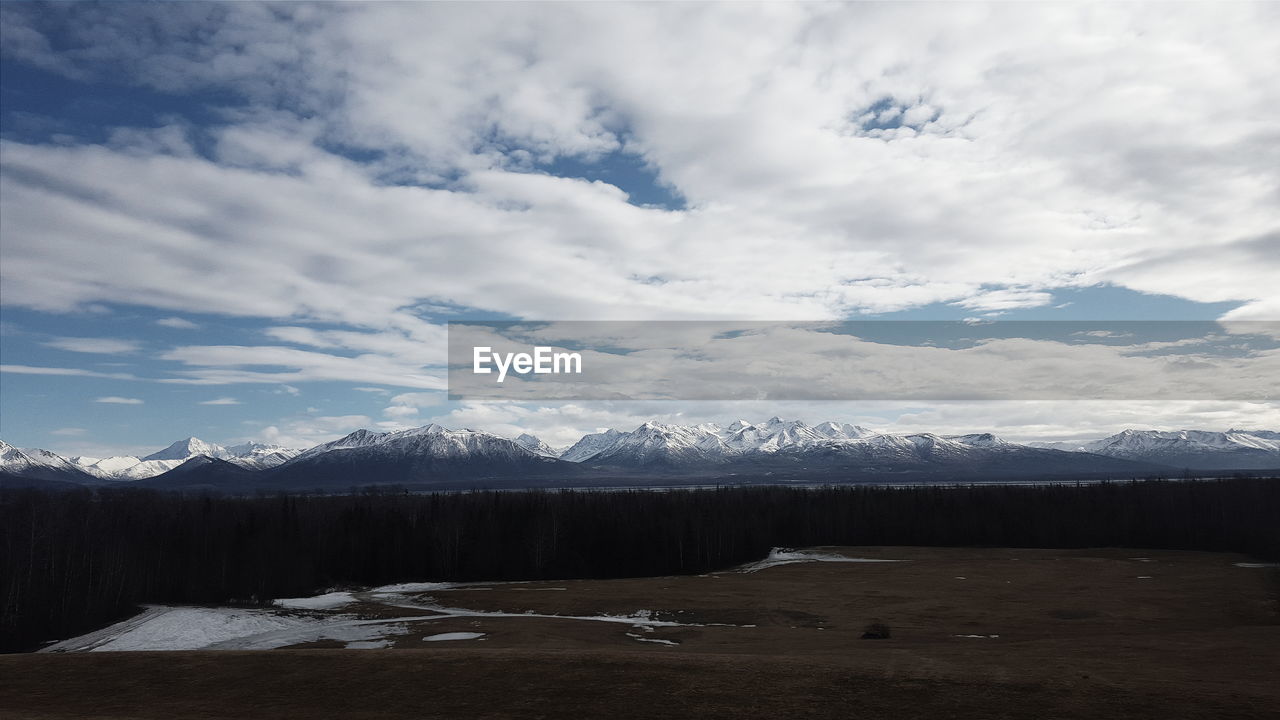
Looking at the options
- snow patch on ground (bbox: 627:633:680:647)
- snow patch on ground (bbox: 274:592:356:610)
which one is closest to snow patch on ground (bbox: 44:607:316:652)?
snow patch on ground (bbox: 274:592:356:610)

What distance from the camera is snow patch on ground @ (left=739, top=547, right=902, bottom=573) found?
378ft

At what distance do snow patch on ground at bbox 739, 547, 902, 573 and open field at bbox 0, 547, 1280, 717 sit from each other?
142 feet

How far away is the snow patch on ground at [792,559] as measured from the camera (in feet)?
378

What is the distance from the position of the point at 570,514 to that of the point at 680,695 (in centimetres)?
11445

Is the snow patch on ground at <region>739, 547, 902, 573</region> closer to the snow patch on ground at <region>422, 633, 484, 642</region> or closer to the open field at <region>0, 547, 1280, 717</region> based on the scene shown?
the open field at <region>0, 547, 1280, 717</region>

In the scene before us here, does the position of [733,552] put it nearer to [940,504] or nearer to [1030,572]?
[1030,572]

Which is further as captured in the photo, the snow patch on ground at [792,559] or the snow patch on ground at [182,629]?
the snow patch on ground at [792,559]

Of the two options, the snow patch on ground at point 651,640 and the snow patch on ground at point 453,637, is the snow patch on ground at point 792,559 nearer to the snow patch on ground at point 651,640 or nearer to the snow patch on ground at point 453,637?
the snow patch on ground at point 651,640

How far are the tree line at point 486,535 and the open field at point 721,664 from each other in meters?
36.5

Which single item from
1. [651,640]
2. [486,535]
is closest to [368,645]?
[651,640]

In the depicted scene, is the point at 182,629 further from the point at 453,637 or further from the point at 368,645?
the point at 453,637

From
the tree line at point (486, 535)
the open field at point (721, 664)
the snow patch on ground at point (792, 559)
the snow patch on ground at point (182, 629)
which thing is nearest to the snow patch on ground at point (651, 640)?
the open field at point (721, 664)

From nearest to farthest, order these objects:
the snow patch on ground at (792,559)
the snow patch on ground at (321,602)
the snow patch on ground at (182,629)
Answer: the snow patch on ground at (182,629) → the snow patch on ground at (321,602) → the snow patch on ground at (792,559)

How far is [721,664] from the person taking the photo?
34375 millimetres
